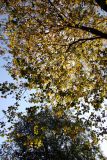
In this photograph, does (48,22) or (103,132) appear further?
(103,132)

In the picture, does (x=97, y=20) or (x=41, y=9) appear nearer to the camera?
(x=41, y=9)

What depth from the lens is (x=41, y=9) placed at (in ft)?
87.9

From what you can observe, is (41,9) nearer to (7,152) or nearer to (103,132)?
(103,132)

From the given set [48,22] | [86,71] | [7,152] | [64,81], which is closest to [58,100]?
[64,81]

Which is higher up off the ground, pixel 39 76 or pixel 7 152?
pixel 7 152

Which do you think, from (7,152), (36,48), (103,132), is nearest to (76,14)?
(36,48)

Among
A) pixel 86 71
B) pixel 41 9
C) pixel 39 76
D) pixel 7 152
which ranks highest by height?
pixel 7 152

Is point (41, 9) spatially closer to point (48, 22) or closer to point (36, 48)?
point (48, 22)

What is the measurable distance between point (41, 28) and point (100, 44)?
20.6ft

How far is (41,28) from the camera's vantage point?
2736 cm

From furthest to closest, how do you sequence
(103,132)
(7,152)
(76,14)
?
(7,152)
(103,132)
(76,14)

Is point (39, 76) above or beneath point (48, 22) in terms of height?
beneath

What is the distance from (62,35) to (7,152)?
37.3 meters

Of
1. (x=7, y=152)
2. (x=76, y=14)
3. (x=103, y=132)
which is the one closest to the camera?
(x=76, y=14)
